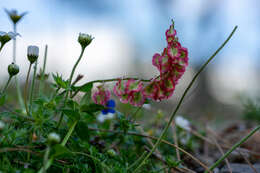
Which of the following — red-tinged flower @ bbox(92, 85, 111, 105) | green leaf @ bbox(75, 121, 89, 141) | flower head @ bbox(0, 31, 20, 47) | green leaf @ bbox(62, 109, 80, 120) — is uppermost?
flower head @ bbox(0, 31, 20, 47)

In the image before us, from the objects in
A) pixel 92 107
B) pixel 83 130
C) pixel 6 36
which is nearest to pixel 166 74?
pixel 92 107

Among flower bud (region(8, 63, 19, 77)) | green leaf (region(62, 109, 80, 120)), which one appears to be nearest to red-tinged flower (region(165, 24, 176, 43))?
green leaf (region(62, 109, 80, 120))

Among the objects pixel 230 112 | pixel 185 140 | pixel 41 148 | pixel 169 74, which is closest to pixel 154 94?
pixel 169 74

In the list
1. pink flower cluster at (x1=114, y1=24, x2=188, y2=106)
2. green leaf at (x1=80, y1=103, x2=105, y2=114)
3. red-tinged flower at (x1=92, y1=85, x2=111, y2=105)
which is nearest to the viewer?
pink flower cluster at (x1=114, y1=24, x2=188, y2=106)

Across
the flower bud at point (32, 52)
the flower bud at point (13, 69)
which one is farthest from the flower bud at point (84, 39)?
the flower bud at point (13, 69)

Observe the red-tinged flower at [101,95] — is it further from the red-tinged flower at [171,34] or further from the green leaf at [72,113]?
the red-tinged flower at [171,34]

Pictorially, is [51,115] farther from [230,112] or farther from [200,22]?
[200,22]

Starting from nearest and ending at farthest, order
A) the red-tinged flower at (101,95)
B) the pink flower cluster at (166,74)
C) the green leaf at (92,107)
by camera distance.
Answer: the pink flower cluster at (166,74) → the green leaf at (92,107) → the red-tinged flower at (101,95)

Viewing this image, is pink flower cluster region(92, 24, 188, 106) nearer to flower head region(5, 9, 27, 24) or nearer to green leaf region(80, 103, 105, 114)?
green leaf region(80, 103, 105, 114)
